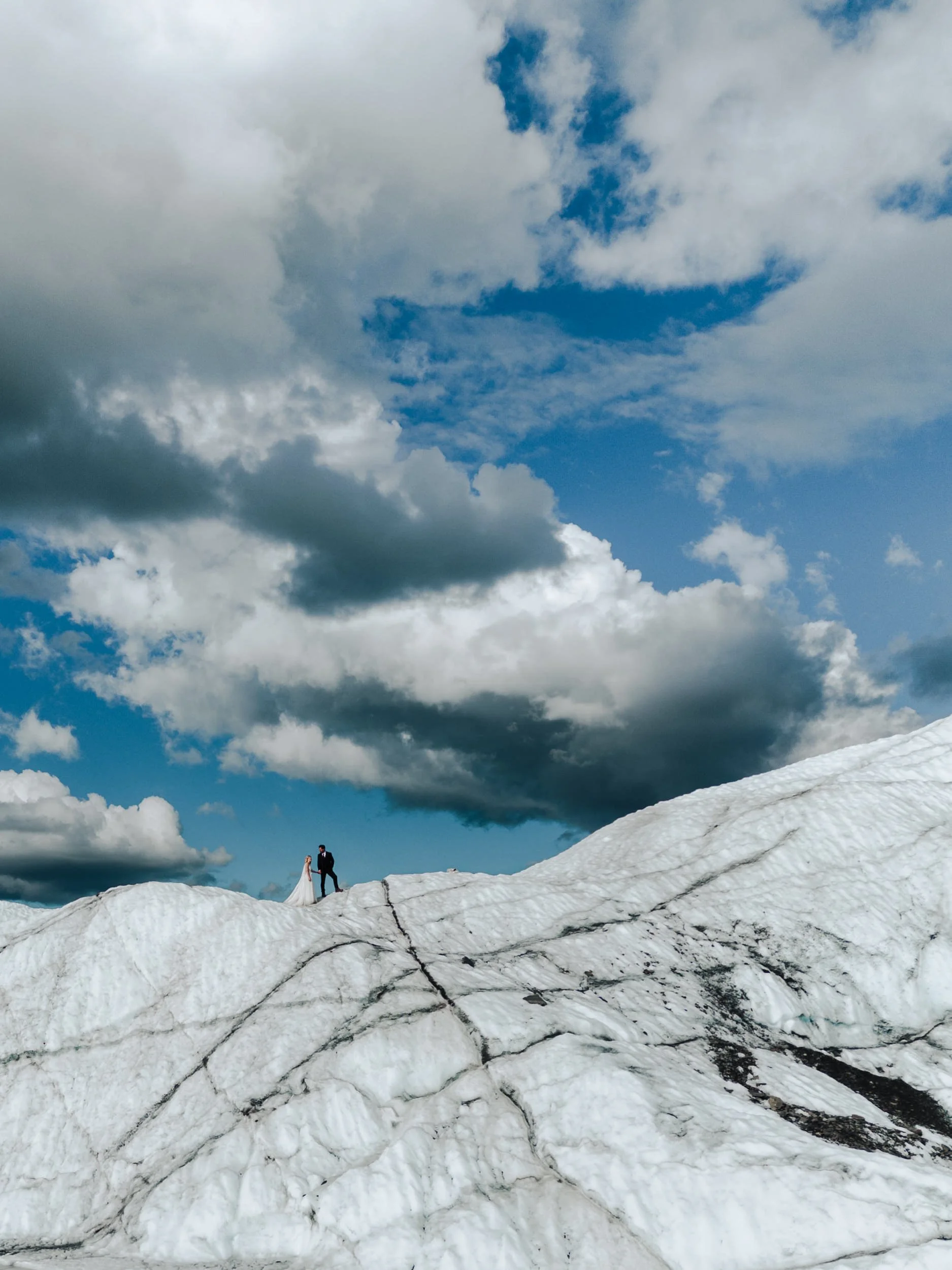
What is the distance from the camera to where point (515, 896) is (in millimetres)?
27406

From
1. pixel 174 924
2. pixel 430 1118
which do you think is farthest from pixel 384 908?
pixel 430 1118

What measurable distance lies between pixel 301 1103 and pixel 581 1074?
6141mm

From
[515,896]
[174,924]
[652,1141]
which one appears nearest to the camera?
[652,1141]

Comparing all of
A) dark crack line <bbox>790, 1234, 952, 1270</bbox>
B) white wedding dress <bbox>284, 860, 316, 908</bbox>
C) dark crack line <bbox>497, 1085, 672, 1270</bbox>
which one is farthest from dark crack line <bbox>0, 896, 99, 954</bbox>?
dark crack line <bbox>790, 1234, 952, 1270</bbox>

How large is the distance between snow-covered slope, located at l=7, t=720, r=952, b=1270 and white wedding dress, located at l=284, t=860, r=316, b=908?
10.3ft

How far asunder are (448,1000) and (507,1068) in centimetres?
234

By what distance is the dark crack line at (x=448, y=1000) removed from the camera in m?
20.1

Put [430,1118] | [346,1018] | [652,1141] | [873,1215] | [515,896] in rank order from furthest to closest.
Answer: [515,896], [346,1018], [430,1118], [652,1141], [873,1215]

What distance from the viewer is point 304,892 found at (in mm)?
30703

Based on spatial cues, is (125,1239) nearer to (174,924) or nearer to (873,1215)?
(174,924)

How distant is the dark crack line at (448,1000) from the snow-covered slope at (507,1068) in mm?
49

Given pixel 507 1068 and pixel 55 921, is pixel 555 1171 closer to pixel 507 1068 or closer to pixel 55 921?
pixel 507 1068

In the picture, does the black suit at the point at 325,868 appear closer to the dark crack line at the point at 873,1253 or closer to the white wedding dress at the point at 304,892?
the white wedding dress at the point at 304,892

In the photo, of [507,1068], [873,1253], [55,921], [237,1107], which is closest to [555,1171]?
[507,1068]
